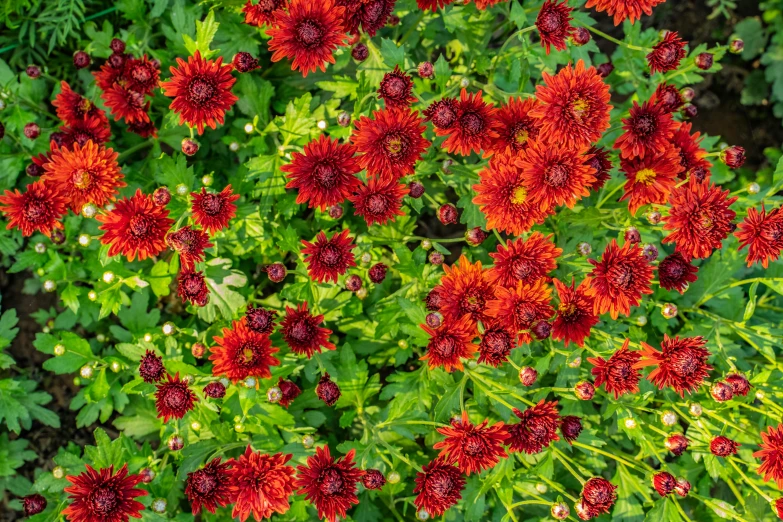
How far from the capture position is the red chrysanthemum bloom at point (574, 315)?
9.77 feet

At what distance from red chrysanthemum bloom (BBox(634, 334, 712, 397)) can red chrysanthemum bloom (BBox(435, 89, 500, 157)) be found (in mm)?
1345

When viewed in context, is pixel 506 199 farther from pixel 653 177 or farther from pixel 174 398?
pixel 174 398

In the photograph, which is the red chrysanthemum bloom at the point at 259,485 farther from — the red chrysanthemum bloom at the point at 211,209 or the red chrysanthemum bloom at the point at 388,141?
the red chrysanthemum bloom at the point at 388,141

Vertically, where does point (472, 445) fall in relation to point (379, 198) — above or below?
below

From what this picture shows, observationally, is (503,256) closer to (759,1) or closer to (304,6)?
(304,6)

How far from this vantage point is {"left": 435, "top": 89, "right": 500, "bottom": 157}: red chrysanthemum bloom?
116 inches

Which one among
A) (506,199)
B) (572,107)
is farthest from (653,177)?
(506,199)

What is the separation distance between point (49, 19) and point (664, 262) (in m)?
4.10

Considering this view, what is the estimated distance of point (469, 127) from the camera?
2951mm

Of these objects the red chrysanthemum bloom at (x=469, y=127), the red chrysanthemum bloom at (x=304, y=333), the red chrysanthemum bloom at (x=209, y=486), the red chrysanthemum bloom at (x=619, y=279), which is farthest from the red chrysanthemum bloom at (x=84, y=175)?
the red chrysanthemum bloom at (x=619, y=279)

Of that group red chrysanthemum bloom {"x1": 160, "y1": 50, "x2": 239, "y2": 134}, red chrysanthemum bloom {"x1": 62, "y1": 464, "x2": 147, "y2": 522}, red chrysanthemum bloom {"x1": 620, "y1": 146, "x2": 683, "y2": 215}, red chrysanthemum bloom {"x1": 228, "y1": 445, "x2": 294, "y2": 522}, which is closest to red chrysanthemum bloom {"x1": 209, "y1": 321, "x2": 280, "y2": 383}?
red chrysanthemum bloom {"x1": 228, "y1": 445, "x2": 294, "y2": 522}

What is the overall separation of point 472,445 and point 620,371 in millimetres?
799

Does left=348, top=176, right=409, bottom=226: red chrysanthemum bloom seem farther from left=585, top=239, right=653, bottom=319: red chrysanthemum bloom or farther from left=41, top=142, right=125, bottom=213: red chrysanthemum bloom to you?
left=41, top=142, right=125, bottom=213: red chrysanthemum bloom

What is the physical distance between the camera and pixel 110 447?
10.4 ft
